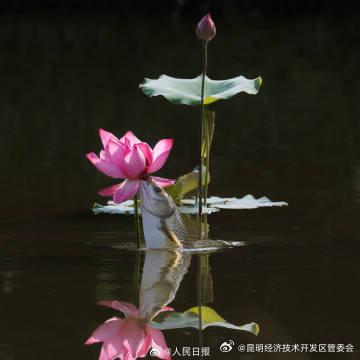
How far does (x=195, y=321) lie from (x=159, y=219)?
808 millimetres

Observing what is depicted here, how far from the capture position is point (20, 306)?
8.88 feet

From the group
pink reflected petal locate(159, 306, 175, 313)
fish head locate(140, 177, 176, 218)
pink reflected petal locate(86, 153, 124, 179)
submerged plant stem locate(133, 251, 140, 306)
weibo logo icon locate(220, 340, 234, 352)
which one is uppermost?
pink reflected petal locate(86, 153, 124, 179)

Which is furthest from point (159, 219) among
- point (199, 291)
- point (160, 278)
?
point (199, 291)

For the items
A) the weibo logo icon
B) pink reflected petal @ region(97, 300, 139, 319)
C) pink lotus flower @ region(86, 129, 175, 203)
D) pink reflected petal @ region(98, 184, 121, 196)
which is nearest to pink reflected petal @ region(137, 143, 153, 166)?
pink lotus flower @ region(86, 129, 175, 203)

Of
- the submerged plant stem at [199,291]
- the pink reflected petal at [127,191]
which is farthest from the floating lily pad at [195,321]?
the pink reflected petal at [127,191]

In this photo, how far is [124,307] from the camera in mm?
2705

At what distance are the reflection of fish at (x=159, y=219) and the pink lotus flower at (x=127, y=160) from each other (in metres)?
0.04

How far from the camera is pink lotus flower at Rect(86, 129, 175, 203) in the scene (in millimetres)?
3219

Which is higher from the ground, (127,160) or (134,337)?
(127,160)

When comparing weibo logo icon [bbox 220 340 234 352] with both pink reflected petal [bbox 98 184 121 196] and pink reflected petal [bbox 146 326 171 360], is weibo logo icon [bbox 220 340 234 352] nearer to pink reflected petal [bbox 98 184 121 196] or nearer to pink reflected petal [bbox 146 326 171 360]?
pink reflected petal [bbox 146 326 171 360]

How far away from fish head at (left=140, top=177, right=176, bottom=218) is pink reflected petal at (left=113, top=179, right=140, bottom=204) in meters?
0.03

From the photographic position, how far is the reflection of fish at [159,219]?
3.31 meters

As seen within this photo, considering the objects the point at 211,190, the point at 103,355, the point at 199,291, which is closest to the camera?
the point at 103,355

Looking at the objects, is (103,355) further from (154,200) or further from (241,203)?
(241,203)
